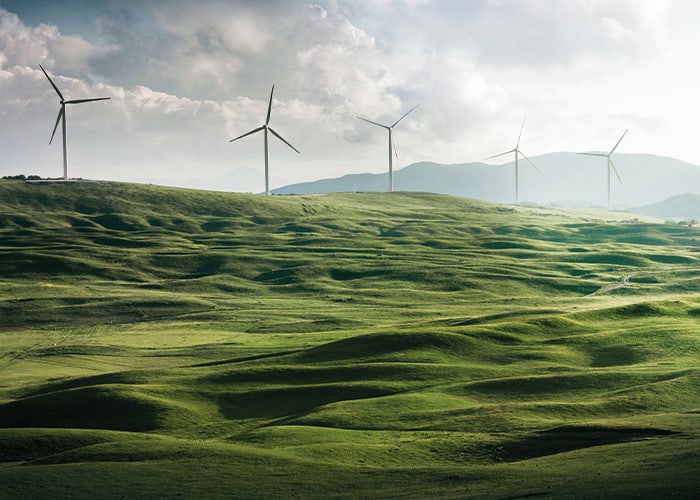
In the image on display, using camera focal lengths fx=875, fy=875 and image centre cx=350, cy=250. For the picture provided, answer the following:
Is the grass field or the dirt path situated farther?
the dirt path

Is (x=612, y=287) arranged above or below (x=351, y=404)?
above

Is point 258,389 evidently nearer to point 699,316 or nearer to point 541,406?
point 541,406

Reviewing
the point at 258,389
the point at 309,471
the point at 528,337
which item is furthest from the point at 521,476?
the point at 528,337

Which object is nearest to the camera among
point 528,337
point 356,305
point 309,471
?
point 309,471

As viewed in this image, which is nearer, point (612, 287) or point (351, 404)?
point (351, 404)

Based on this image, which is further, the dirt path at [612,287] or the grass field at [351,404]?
the dirt path at [612,287]

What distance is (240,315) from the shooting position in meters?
153

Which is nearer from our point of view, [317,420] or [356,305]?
[317,420]

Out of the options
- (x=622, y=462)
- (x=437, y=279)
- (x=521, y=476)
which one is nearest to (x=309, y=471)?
(x=521, y=476)

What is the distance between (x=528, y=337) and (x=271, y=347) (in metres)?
33.1

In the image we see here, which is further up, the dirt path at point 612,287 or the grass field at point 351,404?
the dirt path at point 612,287

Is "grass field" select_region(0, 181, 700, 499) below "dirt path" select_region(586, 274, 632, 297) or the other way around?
below

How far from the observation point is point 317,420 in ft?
232

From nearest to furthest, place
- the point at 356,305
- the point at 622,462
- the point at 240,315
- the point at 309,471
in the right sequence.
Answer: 1. the point at 622,462
2. the point at 309,471
3. the point at 240,315
4. the point at 356,305
